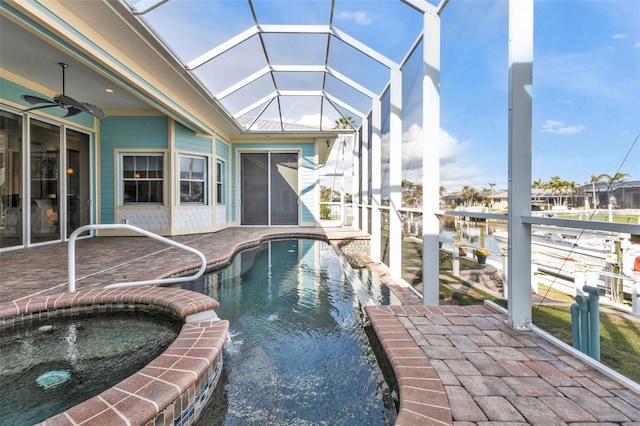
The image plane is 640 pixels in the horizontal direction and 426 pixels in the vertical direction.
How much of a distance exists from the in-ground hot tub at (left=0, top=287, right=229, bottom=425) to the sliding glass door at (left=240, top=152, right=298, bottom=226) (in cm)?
788

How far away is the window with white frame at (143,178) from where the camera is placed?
8.23m

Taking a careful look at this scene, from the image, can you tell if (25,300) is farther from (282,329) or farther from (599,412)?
(599,412)

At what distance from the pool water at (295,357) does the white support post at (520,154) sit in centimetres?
117

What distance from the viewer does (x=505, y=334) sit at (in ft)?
7.22

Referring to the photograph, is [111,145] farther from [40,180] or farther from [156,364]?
[156,364]

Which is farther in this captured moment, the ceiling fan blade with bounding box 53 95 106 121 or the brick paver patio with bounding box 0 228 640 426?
the ceiling fan blade with bounding box 53 95 106 121

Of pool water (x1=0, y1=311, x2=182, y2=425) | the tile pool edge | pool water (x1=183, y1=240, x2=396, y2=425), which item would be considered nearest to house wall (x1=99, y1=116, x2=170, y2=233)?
pool water (x1=183, y1=240, x2=396, y2=425)

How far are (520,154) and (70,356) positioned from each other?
3494 mm

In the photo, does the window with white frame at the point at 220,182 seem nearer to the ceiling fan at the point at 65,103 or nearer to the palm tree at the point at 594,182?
the ceiling fan at the point at 65,103

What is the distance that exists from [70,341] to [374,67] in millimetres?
5722

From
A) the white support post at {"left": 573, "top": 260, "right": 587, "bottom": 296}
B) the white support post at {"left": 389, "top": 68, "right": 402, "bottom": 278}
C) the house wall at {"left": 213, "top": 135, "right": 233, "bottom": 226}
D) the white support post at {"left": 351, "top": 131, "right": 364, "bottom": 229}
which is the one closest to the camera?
the white support post at {"left": 573, "top": 260, "right": 587, "bottom": 296}

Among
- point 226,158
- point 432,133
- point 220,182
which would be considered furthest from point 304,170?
point 432,133

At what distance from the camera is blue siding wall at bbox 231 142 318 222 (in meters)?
10.9

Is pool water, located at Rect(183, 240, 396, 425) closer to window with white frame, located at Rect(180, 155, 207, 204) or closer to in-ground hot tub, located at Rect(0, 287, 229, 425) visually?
in-ground hot tub, located at Rect(0, 287, 229, 425)
